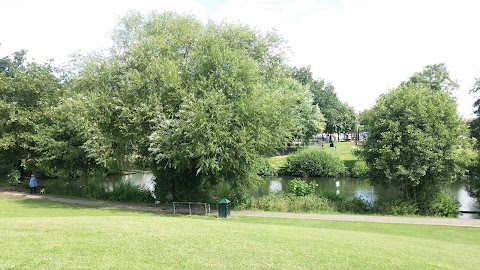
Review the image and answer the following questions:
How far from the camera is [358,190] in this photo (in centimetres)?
3884

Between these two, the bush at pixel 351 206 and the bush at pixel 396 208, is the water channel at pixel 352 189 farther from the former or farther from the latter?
the bush at pixel 396 208

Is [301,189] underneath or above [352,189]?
above

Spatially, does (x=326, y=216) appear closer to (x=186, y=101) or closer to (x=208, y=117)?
Answer: (x=208, y=117)

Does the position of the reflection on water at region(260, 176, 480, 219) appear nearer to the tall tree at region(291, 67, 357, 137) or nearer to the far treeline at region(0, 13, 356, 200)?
the far treeline at region(0, 13, 356, 200)

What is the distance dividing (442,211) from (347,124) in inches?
2644

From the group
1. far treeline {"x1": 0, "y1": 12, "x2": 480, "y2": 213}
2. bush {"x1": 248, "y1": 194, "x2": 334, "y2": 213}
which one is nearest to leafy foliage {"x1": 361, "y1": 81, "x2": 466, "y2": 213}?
far treeline {"x1": 0, "y1": 12, "x2": 480, "y2": 213}

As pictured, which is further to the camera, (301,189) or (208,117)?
(301,189)

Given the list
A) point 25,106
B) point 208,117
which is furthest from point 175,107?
point 25,106

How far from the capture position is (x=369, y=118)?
25.1 meters

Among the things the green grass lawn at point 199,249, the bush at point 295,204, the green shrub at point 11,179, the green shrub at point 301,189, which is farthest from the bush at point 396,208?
the green shrub at point 11,179

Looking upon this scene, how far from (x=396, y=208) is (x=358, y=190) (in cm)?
1646

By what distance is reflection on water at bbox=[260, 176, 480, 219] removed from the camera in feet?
102

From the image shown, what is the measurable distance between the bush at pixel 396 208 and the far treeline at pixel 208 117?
1148 mm

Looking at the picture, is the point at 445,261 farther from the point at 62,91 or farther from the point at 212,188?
the point at 62,91
